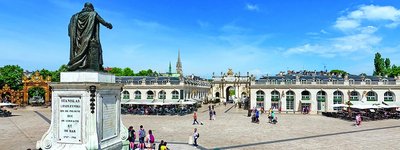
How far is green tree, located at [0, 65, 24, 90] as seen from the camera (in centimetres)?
6545

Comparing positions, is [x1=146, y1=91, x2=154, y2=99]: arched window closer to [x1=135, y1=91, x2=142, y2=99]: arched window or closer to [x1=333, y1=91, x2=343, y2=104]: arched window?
[x1=135, y1=91, x2=142, y2=99]: arched window

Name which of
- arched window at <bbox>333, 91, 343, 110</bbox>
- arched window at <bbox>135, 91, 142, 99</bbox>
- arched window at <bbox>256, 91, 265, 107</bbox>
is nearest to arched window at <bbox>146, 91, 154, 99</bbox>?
arched window at <bbox>135, 91, 142, 99</bbox>

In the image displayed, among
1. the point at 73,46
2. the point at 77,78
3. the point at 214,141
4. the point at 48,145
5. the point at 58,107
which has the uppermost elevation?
the point at 73,46

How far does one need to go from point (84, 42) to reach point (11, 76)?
6276cm

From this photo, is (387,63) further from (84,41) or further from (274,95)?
(84,41)

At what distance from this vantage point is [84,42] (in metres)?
11.9

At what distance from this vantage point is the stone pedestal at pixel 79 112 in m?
11.3

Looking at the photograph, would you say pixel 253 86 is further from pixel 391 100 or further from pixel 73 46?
pixel 73 46

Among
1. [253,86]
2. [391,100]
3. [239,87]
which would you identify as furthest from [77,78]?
[239,87]

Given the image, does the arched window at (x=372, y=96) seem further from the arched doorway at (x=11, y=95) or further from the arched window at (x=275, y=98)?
the arched doorway at (x=11, y=95)

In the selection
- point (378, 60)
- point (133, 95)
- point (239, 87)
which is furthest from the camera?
point (239, 87)

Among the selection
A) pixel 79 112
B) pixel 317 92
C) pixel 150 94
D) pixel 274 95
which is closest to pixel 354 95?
pixel 317 92

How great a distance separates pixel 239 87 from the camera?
112750 mm

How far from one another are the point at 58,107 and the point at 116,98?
2054 millimetres
